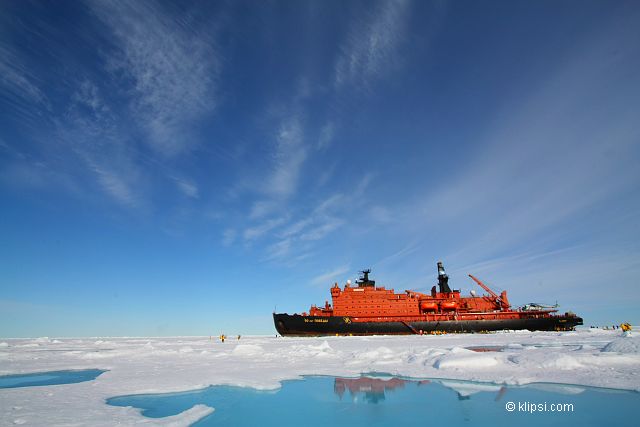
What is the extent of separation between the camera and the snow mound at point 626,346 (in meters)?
9.49

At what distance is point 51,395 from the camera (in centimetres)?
736

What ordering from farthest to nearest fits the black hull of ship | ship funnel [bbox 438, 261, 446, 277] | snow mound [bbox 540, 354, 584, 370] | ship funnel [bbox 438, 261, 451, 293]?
ship funnel [bbox 438, 261, 446, 277] < ship funnel [bbox 438, 261, 451, 293] < the black hull of ship < snow mound [bbox 540, 354, 584, 370]

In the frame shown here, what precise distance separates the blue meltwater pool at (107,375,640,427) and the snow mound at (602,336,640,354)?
13.0ft

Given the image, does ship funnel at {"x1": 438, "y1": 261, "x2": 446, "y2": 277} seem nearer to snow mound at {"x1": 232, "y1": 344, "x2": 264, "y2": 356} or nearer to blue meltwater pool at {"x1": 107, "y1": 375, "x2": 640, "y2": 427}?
snow mound at {"x1": 232, "y1": 344, "x2": 264, "y2": 356}

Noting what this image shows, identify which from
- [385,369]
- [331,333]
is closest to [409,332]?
[331,333]

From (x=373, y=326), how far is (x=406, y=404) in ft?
145

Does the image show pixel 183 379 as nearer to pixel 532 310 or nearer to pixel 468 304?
pixel 468 304

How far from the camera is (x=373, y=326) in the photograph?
159 ft

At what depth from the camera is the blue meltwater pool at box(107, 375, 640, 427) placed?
5.29m

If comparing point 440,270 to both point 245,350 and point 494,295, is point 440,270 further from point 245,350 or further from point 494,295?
point 245,350

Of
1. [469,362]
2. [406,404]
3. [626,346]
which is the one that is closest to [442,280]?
[626,346]

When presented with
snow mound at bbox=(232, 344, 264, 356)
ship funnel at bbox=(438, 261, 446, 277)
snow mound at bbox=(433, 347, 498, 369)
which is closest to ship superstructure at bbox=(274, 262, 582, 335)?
ship funnel at bbox=(438, 261, 446, 277)

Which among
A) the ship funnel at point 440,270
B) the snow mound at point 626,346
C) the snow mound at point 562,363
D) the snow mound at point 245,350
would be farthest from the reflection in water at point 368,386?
the ship funnel at point 440,270

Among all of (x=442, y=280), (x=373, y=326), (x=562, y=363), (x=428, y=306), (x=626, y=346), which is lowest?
(x=562, y=363)
